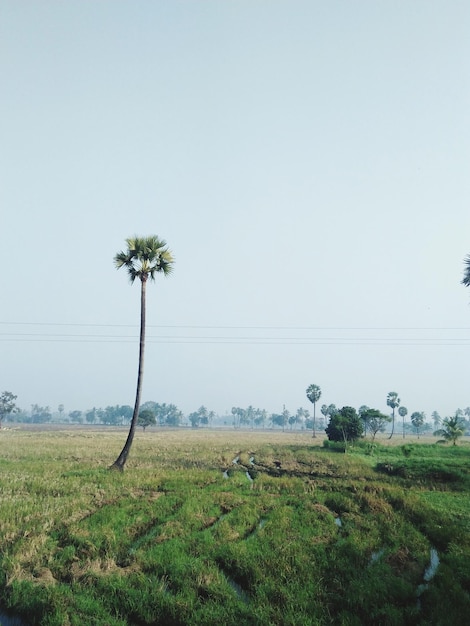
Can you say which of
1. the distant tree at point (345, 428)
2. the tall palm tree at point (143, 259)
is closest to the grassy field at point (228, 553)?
the tall palm tree at point (143, 259)

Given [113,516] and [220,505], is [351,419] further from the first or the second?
[113,516]

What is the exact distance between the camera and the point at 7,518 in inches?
626

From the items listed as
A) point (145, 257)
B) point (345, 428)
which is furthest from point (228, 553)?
point (345, 428)

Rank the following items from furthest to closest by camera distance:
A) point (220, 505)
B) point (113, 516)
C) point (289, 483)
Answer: point (289, 483), point (220, 505), point (113, 516)

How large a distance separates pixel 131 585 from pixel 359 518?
35.6ft

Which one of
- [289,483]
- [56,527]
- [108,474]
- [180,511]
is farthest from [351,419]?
[56,527]

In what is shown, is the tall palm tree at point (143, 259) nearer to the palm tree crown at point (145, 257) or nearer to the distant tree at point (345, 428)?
the palm tree crown at point (145, 257)

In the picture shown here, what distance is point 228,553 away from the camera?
43.6 feet

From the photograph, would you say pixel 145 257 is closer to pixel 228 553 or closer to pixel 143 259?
pixel 143 259

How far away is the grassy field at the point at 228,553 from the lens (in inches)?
390

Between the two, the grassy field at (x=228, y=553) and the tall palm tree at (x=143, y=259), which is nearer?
the grassy field at (x=228, y=553)

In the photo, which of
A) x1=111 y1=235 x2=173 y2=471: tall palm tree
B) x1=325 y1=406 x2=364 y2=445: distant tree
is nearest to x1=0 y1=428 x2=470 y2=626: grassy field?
x1=111 y1=235 x2=173 y2=471: tall palm tree

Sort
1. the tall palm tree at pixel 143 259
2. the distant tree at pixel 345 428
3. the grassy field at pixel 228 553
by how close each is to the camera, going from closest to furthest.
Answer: the grassy field at pixel 228 553
the tall palm tree at pixel 143 259
the distant tree at pixel 345 428

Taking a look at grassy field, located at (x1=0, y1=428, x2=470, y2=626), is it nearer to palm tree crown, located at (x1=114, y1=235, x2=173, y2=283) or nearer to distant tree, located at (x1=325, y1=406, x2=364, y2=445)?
palm tree crown, located at (x1=114, y1=235, x2=173, y2=283)
